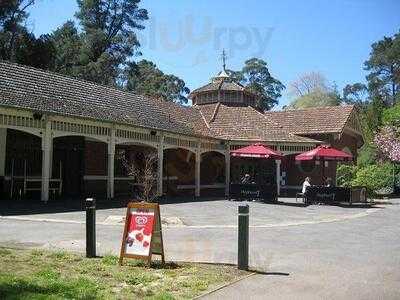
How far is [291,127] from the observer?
113ft

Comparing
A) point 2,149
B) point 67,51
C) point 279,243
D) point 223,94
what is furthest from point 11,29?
point 279,243

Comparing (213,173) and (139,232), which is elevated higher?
(213,173)

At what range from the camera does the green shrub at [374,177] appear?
107ft

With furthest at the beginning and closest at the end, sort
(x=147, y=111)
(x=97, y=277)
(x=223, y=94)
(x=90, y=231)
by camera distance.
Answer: (x=223, y=94) → (x=147, y=111) → (x=90, y=231) → (x=97, y=277)

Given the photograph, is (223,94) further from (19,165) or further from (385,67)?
(385,67)

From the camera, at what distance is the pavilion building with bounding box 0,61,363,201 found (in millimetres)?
20047

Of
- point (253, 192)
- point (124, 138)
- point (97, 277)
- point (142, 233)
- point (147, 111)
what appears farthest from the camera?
point (147, 111)

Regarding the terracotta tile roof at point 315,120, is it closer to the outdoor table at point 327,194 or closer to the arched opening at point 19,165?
the outdoor table at point 327,194

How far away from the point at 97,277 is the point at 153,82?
6629 centimetres

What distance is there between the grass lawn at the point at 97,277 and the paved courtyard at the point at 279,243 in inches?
23.4

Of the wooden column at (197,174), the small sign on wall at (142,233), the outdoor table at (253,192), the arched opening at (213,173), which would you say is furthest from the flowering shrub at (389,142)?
the small sign on wall at (142,233)

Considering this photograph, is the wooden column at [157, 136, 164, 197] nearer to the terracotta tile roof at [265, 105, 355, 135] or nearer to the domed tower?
the terracotta tile roof at [265, 105, 355, 135]

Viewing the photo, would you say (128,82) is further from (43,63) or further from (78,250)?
(78,250)

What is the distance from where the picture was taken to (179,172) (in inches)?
1190
